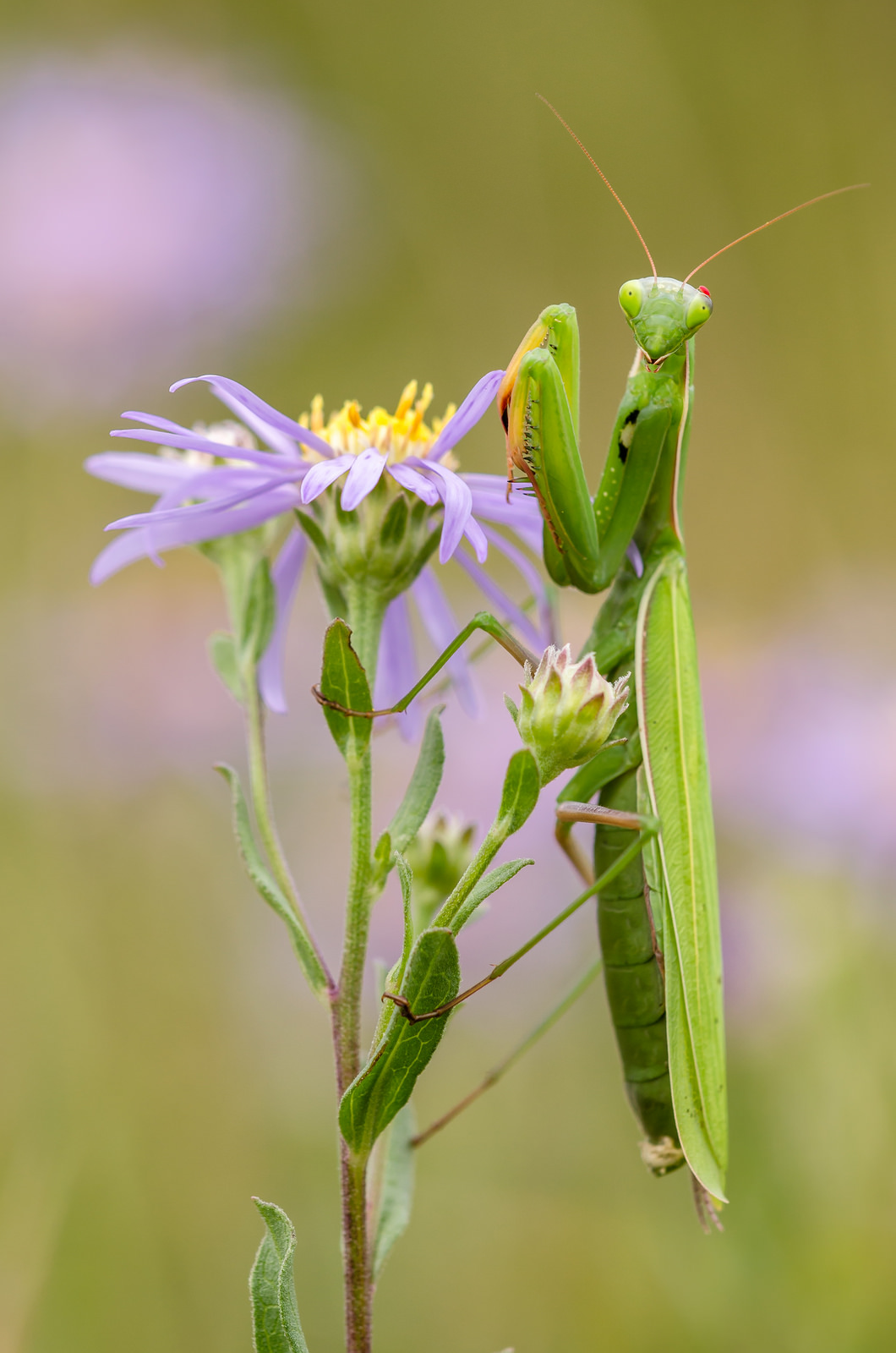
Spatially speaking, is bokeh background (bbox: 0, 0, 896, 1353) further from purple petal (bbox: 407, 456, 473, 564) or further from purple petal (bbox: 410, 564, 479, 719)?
purple petal (bbox: 407, 456, 473, 564)

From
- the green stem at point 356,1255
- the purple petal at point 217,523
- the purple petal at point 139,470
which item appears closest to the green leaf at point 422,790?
the green stem at point 356,1255

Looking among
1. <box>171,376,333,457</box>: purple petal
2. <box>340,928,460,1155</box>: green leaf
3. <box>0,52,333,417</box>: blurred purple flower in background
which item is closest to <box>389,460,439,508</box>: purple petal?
<box>171,376,333,457</box>: purple petal

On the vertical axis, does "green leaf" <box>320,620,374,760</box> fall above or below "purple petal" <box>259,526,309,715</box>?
below

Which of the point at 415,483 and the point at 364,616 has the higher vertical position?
the point at 415,483

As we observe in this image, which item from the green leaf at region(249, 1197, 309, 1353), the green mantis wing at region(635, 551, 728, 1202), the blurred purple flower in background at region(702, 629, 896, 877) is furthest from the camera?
the blurred purple flower in background at region(702, 629, 896, 877)

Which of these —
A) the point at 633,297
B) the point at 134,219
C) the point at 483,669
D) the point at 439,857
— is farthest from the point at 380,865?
the point at 134,219

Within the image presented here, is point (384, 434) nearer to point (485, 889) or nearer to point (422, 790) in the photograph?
point (422, 790)
